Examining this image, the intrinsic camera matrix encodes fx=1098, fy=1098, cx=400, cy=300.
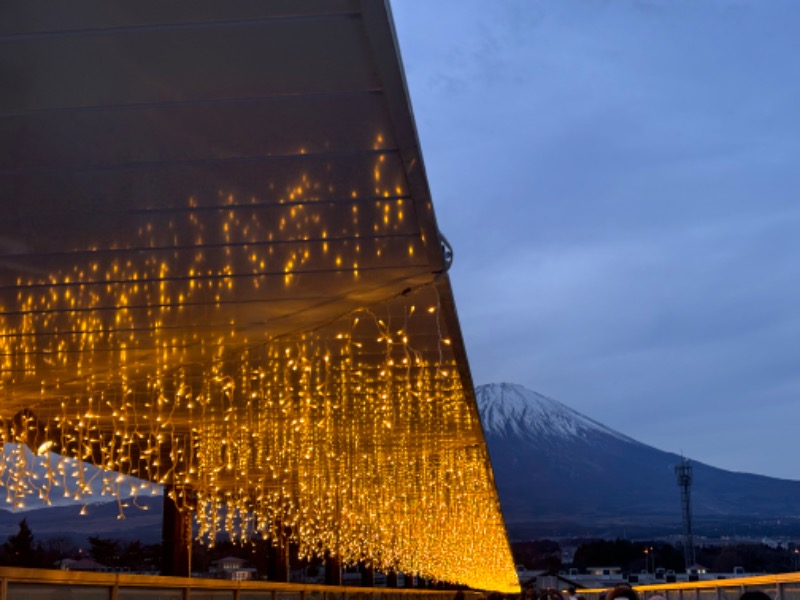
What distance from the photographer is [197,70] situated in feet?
14.0

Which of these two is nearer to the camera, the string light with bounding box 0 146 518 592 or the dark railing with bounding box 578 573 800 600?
the string light with bounding box 0 146 518 592

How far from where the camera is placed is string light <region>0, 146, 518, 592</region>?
7.00 m

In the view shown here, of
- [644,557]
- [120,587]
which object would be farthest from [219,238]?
[644,557]

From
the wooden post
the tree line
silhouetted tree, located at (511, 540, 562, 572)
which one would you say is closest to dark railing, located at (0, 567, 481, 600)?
the wooden post

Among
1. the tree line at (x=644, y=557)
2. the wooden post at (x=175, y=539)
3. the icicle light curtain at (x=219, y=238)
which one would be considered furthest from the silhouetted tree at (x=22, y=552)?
the tree line at (x=644, y=557)

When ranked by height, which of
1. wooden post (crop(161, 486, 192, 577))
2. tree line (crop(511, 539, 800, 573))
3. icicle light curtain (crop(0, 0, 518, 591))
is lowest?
tree line (crop(511, 539, 800, 573))

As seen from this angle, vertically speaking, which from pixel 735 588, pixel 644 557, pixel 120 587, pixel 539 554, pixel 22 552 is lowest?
pixel 644 557

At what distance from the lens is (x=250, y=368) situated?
11.7 meters

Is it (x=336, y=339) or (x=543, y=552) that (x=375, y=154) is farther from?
(x=543, y=552)

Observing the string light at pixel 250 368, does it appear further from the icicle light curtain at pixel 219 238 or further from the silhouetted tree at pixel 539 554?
the silhouetted tree at pixel 539 554

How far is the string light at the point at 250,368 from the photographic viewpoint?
6996 millimetres

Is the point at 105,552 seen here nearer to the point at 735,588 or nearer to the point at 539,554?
the point at 735,588

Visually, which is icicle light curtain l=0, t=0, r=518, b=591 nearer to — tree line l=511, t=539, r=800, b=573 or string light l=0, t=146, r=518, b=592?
string light l=0, t=146, r=518, b=592

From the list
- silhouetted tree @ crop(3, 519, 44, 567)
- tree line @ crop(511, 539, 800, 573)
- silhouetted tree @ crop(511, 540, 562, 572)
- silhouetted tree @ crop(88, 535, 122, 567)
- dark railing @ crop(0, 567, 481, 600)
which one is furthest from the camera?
silhouetted tree @ crop(511, 540, 562, 572)
